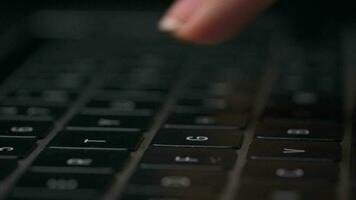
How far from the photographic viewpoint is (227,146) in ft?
1.41

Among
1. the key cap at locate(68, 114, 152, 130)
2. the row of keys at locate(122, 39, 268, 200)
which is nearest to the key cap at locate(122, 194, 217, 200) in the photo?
the row of keys at locate(122, 39, 268, 200)

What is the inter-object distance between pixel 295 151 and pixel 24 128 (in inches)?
A: 6.4

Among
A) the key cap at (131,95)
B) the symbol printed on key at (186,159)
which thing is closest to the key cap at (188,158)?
the symbol printed on key at (186,159)

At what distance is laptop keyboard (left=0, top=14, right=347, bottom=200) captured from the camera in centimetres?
38

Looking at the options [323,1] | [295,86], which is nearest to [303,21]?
[323,1]

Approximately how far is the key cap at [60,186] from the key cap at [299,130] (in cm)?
11

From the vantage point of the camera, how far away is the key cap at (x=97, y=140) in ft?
1.41

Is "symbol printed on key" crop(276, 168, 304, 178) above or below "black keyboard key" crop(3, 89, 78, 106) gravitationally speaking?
below

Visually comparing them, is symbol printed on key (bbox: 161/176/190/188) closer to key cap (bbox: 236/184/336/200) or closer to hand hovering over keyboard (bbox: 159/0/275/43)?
key cap (bbox: 236/184/336/200)

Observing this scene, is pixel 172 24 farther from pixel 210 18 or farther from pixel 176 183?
pixel 176 183

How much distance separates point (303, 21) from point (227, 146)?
300mm

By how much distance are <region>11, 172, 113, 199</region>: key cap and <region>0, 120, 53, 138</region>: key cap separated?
62mm

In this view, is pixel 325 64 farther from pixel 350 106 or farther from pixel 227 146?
pixel 227 146

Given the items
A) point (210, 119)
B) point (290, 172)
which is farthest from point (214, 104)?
Result: point (290, 172)
